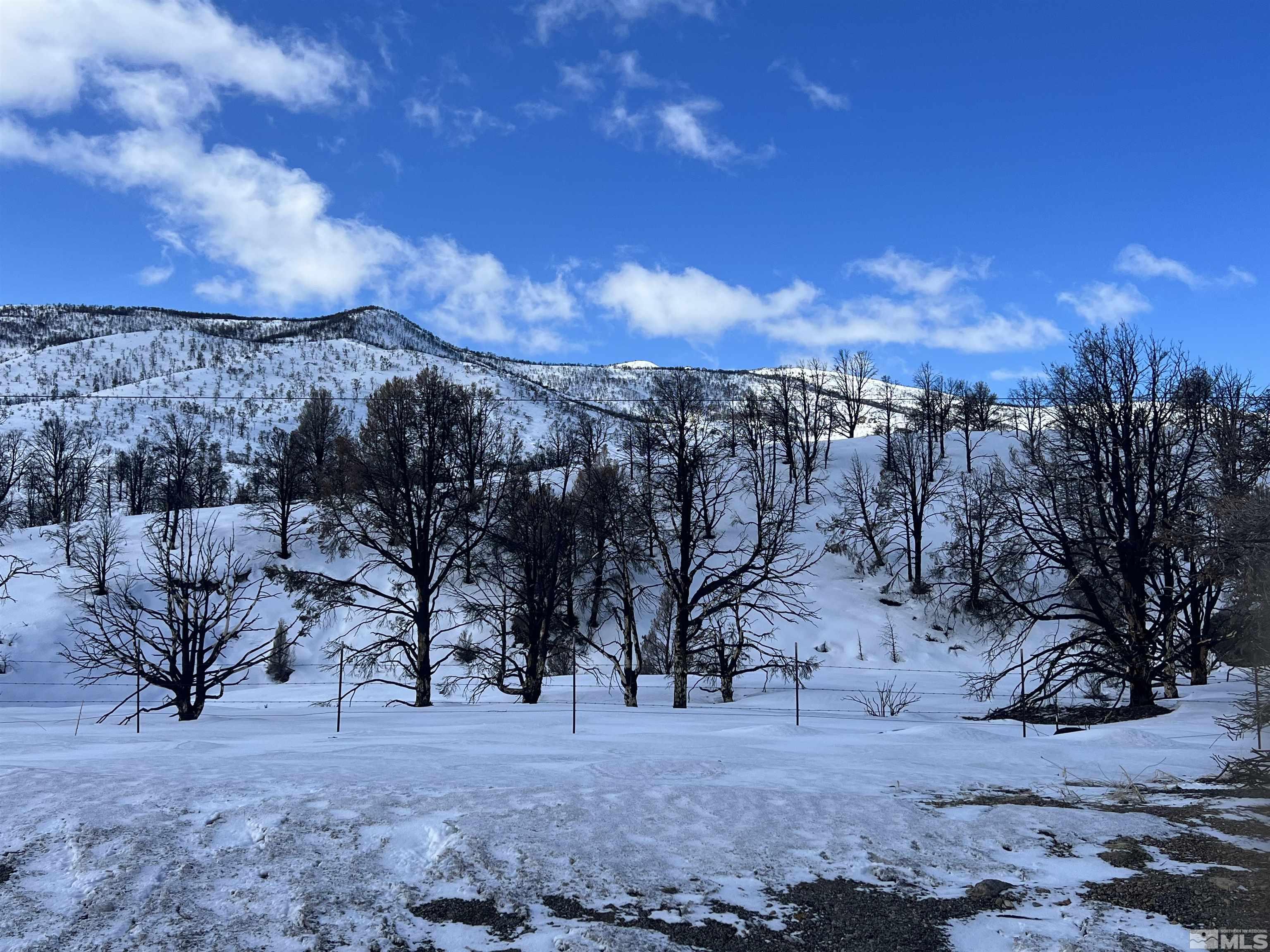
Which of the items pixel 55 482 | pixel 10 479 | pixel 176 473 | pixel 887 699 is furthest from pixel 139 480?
pixel 887 699

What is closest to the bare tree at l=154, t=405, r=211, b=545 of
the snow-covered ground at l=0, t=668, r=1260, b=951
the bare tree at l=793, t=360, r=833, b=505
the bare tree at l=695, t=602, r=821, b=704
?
the bare tree at l=695, t=602, r=821, b=704

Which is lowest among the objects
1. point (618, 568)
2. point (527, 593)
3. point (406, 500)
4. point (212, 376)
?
point (527, 593)

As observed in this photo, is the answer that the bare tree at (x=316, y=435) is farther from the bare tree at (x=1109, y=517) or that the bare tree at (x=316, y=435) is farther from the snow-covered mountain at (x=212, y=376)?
the snow-covered mountain at (x=212, y=376)

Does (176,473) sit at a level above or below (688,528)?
above

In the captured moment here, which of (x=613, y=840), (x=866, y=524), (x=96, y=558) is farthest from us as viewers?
(x=866, y=524)

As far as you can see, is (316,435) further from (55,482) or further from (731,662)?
(731,662)

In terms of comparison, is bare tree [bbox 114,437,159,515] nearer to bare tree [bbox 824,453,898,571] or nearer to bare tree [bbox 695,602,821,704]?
bare tree [bbox 824,453,898,571]

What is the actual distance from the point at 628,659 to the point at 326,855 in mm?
15632

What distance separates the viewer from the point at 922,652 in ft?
118

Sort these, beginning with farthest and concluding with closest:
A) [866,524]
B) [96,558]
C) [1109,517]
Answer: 1. [866,524]
2. [96,558]
3. [1109,517]

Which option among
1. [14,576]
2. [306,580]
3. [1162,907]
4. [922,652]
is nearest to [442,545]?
[306,580]

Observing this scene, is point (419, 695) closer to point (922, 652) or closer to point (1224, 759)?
point (1224, 759)

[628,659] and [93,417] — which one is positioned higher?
[93,417]

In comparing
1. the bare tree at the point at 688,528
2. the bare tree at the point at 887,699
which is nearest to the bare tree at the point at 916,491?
the bare tree at the point at 887,699
